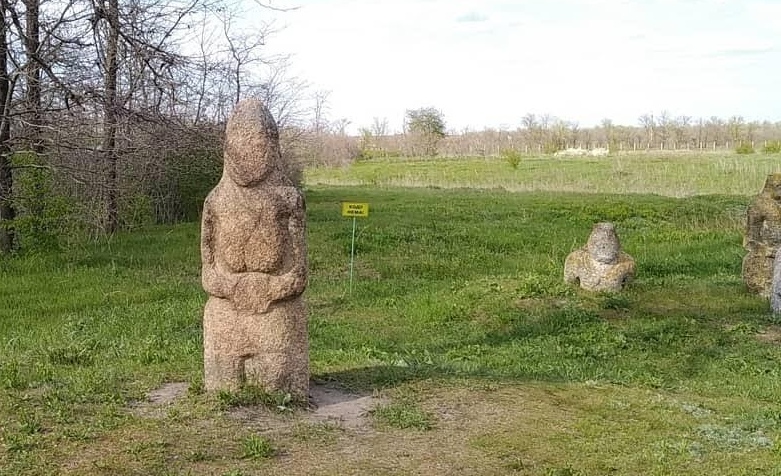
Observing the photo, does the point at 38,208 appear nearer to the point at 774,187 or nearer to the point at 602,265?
the point at 602,265

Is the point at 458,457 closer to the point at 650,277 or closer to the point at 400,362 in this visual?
the point at 400,362

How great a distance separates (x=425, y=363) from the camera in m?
8.63

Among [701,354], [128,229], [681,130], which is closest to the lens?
[701,354]

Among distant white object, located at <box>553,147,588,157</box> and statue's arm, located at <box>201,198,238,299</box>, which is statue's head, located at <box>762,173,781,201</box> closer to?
statue's arm, located at <box>201,198,238,299</box>

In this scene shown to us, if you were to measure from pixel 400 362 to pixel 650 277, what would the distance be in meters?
7.87

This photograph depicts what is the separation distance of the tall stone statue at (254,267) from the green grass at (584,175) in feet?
88.5

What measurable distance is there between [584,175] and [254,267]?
36.8m

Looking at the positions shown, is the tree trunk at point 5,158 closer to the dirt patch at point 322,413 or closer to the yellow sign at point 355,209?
the yellow sign at point 355,209

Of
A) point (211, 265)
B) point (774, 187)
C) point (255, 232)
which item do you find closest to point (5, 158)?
point (211, 265)

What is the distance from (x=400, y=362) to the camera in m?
8.36

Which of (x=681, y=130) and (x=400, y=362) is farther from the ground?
(x=681, y=130)

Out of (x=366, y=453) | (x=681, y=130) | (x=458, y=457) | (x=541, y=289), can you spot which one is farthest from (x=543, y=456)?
(x=681, y=130)

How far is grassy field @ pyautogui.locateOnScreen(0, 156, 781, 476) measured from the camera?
18.2 ft

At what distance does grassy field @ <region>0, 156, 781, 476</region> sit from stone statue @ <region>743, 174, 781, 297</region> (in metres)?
0.37
